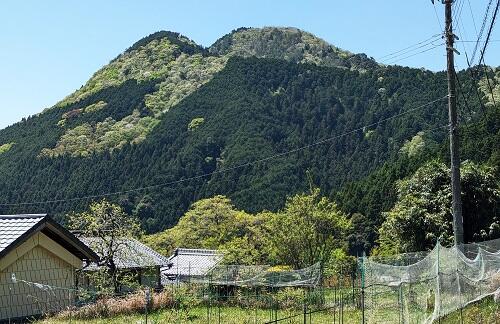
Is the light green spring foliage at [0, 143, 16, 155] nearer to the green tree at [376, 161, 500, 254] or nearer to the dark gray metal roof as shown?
the green tree at [376, 161, 500, 254]

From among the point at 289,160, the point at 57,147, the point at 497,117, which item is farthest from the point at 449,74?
the point at 57,147

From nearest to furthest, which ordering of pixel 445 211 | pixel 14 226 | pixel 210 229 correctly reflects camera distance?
pixel 14 226
pixel 445 211
pixel 210 229

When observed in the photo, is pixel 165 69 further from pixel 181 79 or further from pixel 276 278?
pixel 276 278

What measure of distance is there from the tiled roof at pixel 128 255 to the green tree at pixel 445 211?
860 cm

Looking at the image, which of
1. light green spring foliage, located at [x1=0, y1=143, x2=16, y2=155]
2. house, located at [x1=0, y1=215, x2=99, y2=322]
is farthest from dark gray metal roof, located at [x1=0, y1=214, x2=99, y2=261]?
light green spring foliage, located at [x1=0, y1=143, x2=16, y2=155]

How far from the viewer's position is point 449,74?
545 inches

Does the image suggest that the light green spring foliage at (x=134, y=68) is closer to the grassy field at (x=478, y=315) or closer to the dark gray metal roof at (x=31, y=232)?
the dark gray metal roof at (x=31, y=232)

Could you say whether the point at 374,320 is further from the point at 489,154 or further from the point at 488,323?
the point at 489,154

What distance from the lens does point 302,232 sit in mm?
30031

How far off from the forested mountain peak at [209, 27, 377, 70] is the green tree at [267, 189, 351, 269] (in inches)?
4534

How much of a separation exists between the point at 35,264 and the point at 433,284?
717 centimetres

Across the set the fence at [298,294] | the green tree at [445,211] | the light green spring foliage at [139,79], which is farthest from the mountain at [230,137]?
the fence at [298,294]

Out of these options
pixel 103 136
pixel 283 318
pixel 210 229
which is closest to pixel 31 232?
pixel 283 318

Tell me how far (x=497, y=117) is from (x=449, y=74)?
1208 inches
